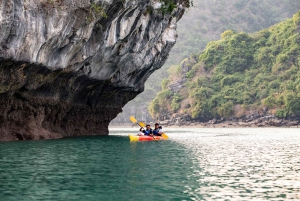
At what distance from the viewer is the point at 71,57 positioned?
30594 millimetres

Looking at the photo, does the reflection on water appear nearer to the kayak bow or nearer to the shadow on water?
the shadow on water

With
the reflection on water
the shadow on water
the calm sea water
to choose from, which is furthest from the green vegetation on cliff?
the shadow on water

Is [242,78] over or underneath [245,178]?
over

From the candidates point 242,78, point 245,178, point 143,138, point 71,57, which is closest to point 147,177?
point 245,178

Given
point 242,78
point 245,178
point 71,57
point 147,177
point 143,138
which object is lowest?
point 245,178

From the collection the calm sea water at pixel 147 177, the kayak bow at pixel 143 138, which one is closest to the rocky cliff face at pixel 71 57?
the kayak bow at pixel 143 138

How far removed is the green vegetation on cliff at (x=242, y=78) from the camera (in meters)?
112

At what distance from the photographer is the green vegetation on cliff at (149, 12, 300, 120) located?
112312 millimetres

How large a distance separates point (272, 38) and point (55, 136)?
94.9 meters

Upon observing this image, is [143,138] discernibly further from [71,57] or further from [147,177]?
[147,177]

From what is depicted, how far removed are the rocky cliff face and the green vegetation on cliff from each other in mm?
68988

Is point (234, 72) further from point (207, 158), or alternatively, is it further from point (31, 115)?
point (207, 158)

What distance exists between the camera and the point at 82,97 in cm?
4331

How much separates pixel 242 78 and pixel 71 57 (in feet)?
322
